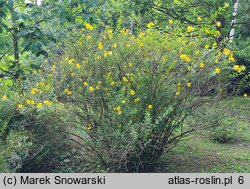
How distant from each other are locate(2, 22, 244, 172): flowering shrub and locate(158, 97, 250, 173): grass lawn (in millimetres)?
554

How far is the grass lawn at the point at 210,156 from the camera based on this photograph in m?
5.35

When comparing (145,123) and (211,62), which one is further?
(211,62)

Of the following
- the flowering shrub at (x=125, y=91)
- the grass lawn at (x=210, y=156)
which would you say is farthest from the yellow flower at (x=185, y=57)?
the grass lawn at (x=210, y=156)

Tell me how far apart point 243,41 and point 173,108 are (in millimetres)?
7399

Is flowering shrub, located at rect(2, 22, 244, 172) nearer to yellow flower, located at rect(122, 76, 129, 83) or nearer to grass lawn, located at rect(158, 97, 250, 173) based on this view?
yellow flower, located at rect(122, 76, 129, 83)

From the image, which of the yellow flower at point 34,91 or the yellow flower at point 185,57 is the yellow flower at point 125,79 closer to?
the yellow flower at point 185,57

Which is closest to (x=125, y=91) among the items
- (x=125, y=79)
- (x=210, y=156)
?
(x=125, y=79)

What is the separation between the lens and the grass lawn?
17.5ft

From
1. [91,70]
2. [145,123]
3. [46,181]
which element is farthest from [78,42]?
[46,181]

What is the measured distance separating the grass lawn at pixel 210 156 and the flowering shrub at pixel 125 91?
1.82ft

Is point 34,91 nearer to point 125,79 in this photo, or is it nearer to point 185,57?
point 125,79

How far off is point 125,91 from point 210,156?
1.93 m

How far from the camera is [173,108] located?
15.7 feet

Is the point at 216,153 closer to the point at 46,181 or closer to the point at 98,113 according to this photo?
the point at 98,113
